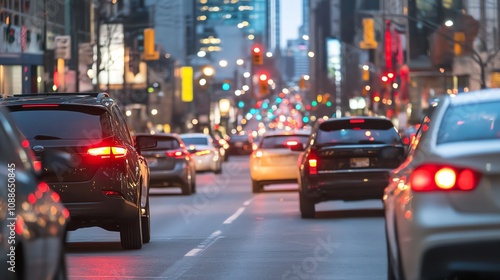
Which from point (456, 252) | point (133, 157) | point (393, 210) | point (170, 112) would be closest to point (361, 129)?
point (133, 157)

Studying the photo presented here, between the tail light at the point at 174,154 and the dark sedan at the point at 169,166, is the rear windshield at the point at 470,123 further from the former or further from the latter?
the tail light at the point at 174,154

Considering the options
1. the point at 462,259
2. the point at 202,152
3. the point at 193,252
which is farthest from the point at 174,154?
the point at 462,259

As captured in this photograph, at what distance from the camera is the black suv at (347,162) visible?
21969 mm

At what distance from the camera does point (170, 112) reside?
14562 cm

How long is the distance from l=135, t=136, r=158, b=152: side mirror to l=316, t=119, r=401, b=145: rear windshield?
469 centimetres

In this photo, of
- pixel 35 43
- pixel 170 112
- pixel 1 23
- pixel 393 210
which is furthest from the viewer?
pixel 170 112

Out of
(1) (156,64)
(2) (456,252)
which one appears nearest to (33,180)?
(2) (456,252)

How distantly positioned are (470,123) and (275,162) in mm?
23977

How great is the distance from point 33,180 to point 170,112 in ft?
453

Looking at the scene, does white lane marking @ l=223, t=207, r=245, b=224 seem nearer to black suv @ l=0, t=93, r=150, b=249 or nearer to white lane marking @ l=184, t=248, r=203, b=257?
white lane marking @ l=184, t=248, r=203, b=257

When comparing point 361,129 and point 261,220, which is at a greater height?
point 361,129

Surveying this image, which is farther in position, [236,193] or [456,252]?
[236,193]

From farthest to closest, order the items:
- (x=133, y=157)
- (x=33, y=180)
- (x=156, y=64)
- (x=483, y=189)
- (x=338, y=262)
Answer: (x=156, y=64) < (x=133, y=157) < (x=338, y=262) < (x=483, y=189) < (x=33, y=180)

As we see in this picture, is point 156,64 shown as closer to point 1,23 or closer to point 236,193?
point 1,23
